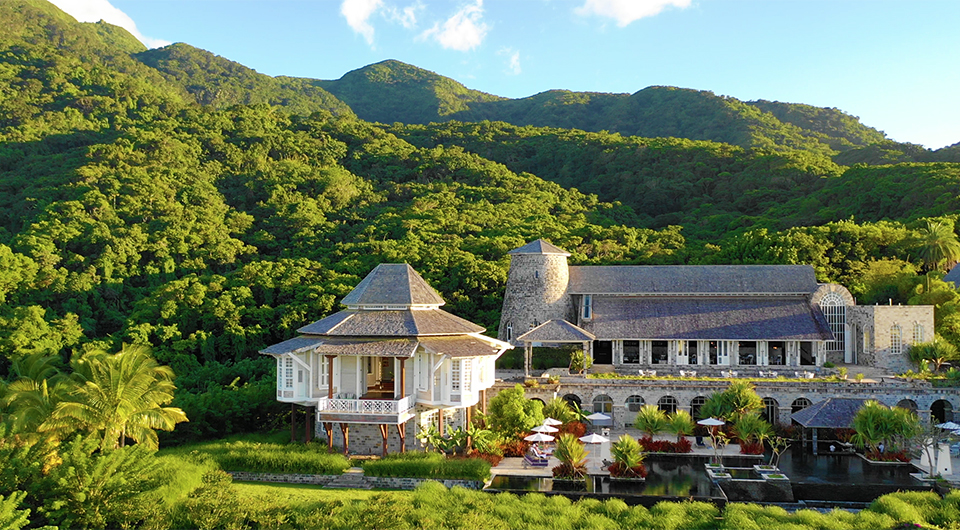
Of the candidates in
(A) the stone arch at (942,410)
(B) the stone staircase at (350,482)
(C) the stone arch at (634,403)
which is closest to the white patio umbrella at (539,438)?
(B) the stone staircase at (350,482)

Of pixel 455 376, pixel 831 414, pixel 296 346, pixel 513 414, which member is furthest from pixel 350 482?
pixel 831 414

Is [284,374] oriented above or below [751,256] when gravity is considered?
below

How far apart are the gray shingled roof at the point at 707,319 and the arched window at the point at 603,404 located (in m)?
5.49

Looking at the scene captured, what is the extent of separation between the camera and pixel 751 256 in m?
47.6

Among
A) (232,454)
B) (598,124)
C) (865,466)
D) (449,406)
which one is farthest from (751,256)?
(598,124)

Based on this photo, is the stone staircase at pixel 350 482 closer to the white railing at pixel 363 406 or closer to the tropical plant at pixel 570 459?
the white railing at pixel 363 406

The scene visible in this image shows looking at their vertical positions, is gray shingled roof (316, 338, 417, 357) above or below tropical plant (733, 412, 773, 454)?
above

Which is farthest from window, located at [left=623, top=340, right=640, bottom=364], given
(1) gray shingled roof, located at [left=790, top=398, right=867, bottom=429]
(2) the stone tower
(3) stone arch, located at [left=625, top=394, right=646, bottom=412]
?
(1) gray shingled roof, located at [left=790, top=398, right=867, bottom=429]

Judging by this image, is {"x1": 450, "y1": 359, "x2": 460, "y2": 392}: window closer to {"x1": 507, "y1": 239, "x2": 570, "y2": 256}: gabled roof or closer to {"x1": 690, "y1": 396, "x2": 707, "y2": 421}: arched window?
{"x1": 690, "y1": 396, "x2": 707, "y2": 421}: arched window

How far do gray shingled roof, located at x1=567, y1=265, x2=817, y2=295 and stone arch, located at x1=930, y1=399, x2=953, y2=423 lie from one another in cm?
849

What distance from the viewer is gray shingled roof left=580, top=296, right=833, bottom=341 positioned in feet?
115

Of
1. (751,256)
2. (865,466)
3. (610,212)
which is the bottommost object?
(865,466)

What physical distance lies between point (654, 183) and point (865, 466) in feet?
167

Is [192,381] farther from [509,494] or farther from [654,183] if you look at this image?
[654,183]
